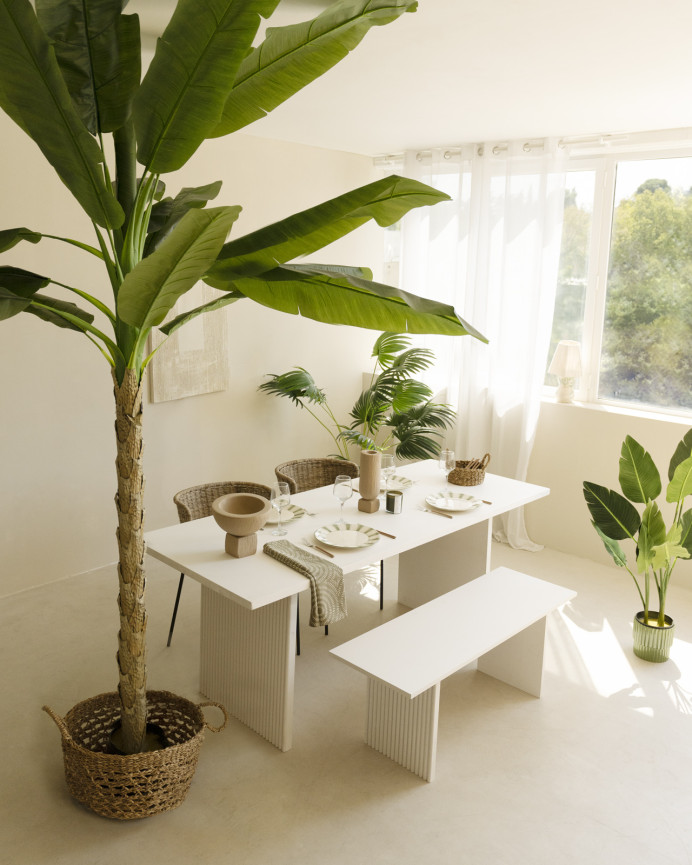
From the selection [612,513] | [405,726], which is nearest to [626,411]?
[612,513]

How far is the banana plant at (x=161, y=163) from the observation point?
5.92 ft

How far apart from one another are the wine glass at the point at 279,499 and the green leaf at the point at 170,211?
115cm

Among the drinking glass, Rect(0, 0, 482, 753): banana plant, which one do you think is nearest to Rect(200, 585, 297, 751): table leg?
Rect(0, 0, 482, 753): banana plant

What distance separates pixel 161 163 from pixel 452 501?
214 cm

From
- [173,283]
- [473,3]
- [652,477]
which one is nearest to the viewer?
[173,283]

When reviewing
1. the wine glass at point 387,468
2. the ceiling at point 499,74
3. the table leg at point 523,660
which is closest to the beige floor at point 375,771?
the table leg at point 523,660

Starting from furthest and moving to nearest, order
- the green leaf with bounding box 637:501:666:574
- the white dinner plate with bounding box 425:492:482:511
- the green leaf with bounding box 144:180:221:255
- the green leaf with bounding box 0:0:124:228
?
1. the green leaf with bounding box 637:501:666:574
2. the white dinner plate with bounding box 425:492:482:511
3. the green leaf with bounding box 144:180:221:255
4. the green leaf with bounding box 0:0:124:228

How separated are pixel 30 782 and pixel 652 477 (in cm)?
297

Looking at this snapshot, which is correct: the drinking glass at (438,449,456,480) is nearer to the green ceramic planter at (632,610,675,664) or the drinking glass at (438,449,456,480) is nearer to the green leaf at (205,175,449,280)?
the green ceramic planter at (632,610,675,664)

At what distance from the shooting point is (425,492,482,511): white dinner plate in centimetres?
352

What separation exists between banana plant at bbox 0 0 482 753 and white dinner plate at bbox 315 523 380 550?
854 millimetres

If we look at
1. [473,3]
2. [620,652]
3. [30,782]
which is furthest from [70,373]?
[620,652]

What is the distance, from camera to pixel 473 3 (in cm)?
240

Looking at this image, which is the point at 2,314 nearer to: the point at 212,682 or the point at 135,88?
the point at 135,88
